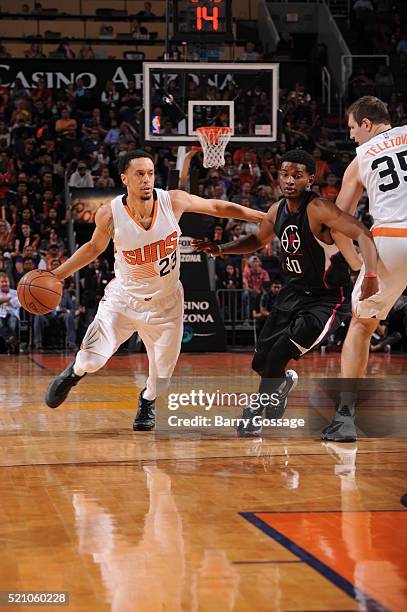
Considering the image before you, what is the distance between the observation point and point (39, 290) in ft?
21.8

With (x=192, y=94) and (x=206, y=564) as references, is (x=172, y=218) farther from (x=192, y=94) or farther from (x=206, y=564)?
(x=192, y=94)

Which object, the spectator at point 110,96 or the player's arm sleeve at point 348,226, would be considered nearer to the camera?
the player's arm sleeve at point 348,226

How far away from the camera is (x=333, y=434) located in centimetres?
627

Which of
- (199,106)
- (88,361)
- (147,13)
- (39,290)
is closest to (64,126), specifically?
(147,13)

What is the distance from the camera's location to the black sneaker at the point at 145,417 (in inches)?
264

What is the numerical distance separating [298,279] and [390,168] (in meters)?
1.02

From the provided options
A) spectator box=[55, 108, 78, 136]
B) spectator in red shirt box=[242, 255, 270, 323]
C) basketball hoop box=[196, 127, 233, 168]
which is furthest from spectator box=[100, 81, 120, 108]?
basketball hoop box=[196, 127, 233, 168]

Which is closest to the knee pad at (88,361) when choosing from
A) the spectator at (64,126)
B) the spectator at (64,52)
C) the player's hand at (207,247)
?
the player's hand at (207,247)

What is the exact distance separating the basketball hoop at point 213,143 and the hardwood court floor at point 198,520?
6.36m

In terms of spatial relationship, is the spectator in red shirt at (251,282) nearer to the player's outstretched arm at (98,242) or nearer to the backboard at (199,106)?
the backboard at (199,106)

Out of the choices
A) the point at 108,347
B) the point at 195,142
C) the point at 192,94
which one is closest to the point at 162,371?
the point at 108,347

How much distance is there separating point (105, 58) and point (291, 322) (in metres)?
16.3

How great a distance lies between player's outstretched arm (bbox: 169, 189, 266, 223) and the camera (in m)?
6.72

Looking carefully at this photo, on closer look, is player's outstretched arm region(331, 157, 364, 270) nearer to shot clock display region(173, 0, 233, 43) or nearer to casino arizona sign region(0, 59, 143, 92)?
shot clock display region(173, 0, 233, 43)
